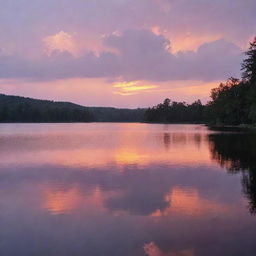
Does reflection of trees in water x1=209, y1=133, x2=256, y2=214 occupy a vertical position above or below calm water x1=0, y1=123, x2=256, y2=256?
above

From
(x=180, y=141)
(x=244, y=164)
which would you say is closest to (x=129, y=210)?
(x=244, y=164)

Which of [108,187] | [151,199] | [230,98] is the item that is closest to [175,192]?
[151,199]

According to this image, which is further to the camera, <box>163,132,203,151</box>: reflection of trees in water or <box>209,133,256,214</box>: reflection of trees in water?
<box>163,132,203,151</box>: reflection of trees in water

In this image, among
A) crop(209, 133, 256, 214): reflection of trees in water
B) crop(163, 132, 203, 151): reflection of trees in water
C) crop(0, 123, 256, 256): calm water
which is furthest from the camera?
crop(163, 132, 203, 151): reflection of trees in water

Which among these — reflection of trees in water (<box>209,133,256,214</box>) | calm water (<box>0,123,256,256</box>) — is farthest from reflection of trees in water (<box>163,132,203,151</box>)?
calm water (<box>0,123,256,256</box>)

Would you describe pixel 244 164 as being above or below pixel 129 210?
above

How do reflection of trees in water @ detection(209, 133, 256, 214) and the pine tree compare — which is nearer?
reflection of trees in water @ detection(209, 133, 256, 214)

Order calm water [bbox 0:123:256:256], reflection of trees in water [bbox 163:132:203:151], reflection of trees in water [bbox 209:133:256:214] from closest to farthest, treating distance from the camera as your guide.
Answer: calm water [bbox 0:123:256:256], reflection of trees in water [bbox 209:133:256:214], reflection of trees in water [bbox 163:132:203:151]

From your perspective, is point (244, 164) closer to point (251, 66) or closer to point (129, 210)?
point (129, 210)

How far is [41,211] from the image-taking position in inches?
535

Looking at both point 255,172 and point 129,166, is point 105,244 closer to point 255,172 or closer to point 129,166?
point 255,172

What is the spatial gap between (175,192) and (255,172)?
7171 millimetres

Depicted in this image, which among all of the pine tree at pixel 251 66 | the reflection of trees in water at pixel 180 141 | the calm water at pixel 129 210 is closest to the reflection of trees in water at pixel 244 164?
the calm water at pixel 129 210

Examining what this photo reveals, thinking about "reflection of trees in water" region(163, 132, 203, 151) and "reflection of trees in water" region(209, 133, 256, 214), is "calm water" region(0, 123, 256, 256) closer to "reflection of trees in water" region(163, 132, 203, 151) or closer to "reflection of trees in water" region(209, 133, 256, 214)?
"reflection of trees in water" region(209, 133, 256, 214)
